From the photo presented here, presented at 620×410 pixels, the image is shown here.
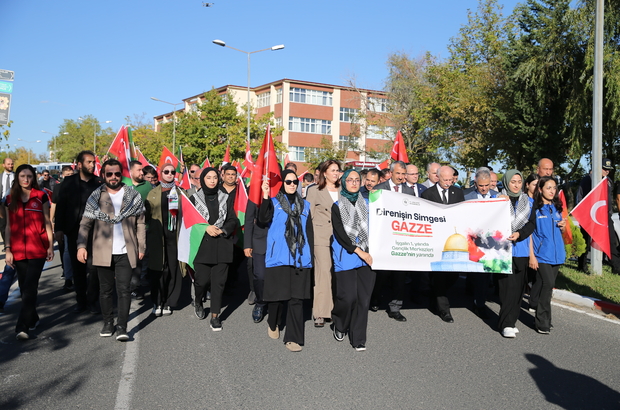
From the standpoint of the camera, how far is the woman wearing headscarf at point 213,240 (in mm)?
7145

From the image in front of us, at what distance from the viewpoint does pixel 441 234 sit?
6.95m

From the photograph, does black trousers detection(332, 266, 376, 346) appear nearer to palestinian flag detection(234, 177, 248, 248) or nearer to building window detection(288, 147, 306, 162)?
palestinian flag detection(234, 177, 248, 248)

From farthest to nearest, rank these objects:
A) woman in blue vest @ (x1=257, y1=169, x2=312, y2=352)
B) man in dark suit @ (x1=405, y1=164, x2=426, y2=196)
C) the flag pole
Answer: the flag pole → man in dark suit @ (x1=405, y1=164, x2=426, y2=196) → woman in blue vest @ (x1=257, y1=169, x2=312, y2=352)

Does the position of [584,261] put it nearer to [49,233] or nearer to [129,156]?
[129,156]

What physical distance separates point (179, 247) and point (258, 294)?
49.7 inches

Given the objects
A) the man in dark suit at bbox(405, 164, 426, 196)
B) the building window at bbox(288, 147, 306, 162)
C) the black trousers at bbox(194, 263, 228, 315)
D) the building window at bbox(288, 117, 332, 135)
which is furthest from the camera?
the building window at bbox(288, 147, 306, 162)

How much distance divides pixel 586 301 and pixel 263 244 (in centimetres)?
493

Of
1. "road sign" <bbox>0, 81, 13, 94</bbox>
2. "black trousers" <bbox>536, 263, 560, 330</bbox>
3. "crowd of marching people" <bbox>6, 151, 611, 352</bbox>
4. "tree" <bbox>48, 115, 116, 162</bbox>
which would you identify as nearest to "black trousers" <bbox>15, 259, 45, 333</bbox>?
"crowd of marching people" <bbox>6, 151, 611, 352</bbox>

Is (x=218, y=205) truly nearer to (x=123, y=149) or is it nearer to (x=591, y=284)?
(x=123, y=149)

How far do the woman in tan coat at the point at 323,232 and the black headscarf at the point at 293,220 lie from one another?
0.54m

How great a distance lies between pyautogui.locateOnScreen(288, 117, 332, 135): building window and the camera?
211 feet

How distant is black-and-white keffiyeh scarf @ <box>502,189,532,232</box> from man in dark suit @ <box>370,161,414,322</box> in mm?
1579

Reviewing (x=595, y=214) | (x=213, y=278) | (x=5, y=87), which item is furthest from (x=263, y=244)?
(x=5, y=87)

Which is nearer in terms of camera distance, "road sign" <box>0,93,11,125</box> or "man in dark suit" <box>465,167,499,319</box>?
"man in dark suit" <box>465,167,499,319</box>
